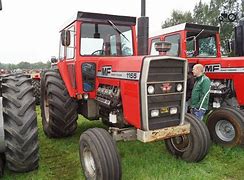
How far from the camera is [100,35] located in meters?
5.13

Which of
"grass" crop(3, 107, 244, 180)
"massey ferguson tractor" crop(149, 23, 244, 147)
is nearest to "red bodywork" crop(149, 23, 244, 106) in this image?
"massey ferguson tractor" crop(149, 23, 244, 147)

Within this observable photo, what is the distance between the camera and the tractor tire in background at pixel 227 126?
5133 mm

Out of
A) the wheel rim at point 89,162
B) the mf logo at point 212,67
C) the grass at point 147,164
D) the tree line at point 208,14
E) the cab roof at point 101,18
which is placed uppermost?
the tree line at point 208,14

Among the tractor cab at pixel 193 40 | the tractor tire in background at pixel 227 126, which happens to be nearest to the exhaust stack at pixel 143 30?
the tractor tire in background at pixel 227 126

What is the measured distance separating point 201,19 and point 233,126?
3402cm

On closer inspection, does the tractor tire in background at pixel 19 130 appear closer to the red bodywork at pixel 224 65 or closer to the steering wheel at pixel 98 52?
the steering wheel at pixel 98 52

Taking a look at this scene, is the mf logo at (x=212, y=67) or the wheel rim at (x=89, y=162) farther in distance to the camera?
the mf logo at (x=212, y=67)

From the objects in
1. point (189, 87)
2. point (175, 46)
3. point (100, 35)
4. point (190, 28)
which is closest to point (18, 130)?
point (100, 35)

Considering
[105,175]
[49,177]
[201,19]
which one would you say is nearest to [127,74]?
[105,175]

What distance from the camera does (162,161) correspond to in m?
4.53

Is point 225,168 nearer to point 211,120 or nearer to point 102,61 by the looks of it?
point 211,120

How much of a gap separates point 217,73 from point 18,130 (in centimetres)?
447

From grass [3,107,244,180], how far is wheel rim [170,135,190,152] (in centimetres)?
18

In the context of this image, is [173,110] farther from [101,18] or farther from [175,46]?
[175,46]
